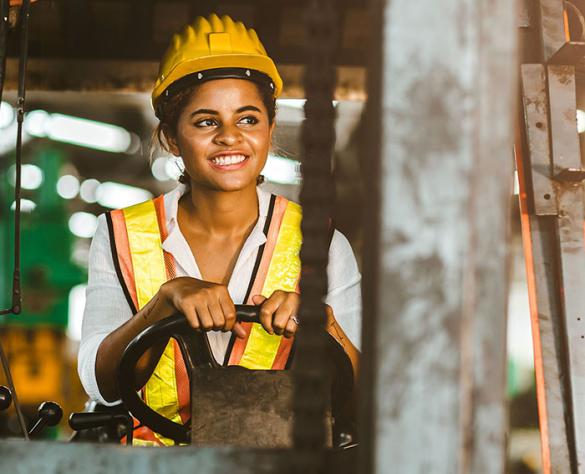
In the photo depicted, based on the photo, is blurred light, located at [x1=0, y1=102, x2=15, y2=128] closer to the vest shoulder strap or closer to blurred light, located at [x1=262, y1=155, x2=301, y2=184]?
the vest shoulder strap

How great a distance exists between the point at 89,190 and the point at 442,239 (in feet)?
38.6

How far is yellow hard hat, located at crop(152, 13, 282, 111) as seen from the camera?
8.69 feet

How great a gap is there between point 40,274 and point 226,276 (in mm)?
8433

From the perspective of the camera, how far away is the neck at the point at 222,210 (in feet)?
9.04

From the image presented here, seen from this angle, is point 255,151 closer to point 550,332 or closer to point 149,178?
point 550,332

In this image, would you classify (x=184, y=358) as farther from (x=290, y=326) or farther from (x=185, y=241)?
(x=185, y=241)

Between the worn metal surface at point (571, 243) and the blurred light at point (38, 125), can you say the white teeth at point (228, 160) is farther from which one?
the blurred light at point (38, 125)

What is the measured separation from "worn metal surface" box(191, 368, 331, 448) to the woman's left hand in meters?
0.12

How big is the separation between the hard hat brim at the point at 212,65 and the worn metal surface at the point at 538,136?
88 cm

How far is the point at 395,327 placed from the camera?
0.98m

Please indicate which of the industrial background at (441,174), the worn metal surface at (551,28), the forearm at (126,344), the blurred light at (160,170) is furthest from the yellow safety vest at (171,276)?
the blurred light at (160,170)

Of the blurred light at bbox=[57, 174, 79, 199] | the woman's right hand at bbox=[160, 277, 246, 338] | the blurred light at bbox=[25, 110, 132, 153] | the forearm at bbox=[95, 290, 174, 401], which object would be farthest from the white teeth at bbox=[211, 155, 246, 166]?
the blurred light at bbox=[57, 174, 79, 199]

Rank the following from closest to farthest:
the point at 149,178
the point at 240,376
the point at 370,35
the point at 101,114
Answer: the point at 370,35 → the point at 240,376 → the point at 101,114 → the point at 149,178

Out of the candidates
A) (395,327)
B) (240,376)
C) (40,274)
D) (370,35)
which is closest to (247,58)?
(240,376)
